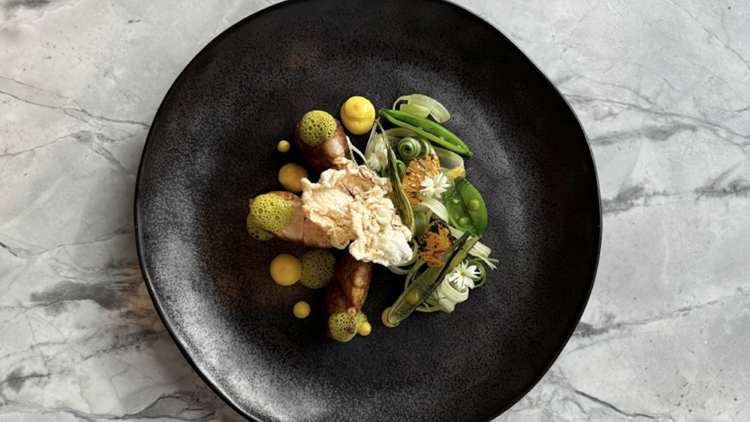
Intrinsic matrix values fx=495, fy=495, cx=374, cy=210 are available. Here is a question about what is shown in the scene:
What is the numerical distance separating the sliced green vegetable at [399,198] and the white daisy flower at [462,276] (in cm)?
28

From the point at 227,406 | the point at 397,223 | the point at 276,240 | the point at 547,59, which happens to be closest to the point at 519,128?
the point at 547,59

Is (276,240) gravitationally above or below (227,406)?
above

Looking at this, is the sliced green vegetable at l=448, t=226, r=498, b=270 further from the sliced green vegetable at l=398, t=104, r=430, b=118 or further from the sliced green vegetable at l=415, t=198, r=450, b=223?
the sliced green vegetable at l=398, t=104, r=430, b=118

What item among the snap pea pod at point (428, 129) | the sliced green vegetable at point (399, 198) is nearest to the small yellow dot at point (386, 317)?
the sliced green vegetable at point (399, 198)

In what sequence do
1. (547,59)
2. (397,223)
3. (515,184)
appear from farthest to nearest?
(547,59) < (515,184) < (397,223)

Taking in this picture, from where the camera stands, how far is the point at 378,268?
2312 mm

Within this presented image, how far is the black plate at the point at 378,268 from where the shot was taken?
219cm

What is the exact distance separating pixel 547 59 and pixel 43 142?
8.26 ft

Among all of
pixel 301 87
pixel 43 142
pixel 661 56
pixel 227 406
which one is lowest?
pixel 227 406

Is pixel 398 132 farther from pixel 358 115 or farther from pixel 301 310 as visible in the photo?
pixel 301 310

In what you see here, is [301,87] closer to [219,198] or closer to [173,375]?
[219,198]

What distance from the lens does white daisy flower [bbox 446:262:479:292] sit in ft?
7.32

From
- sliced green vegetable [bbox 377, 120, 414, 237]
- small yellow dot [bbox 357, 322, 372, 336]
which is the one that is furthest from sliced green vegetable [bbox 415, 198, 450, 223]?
small yellow dot [bbox 357, 322, 372, 336]

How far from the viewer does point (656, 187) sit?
261 cm
